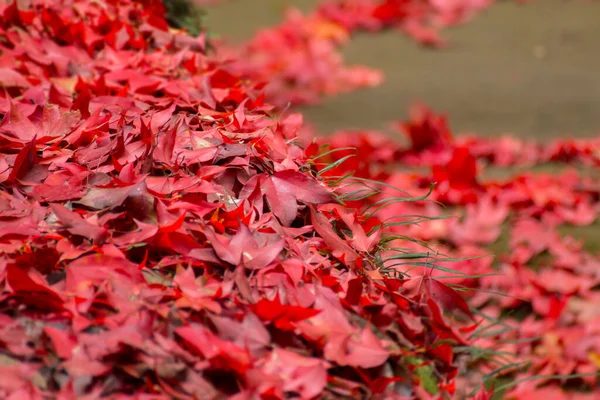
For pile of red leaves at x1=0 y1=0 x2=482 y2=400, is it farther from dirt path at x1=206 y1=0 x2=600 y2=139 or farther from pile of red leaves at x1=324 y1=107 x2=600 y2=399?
dirt path at x1=206 y1=0 x2=600 y2=139

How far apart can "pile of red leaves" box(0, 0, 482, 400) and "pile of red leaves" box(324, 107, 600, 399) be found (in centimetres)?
56

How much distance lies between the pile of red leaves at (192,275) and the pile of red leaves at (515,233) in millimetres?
563

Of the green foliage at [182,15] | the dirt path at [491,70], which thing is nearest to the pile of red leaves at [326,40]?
the dirt path at [491,70]

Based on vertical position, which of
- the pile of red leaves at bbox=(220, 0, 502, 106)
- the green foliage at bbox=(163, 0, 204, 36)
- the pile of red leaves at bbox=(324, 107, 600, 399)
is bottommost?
the pile of red leaves at bbox=(324, 107, 600, 399)

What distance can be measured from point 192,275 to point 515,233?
2072mm

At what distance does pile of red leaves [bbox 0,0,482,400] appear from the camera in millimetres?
977

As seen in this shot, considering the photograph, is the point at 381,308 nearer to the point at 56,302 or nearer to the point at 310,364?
the point at 310,364

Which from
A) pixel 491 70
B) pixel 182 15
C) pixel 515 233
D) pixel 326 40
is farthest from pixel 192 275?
pixel 326 40

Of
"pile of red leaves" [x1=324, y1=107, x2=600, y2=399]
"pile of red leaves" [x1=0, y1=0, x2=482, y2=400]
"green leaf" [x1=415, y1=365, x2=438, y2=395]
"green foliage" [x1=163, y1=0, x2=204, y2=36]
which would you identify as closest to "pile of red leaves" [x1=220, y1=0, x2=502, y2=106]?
"pile of red leaves" [x1=324, y1=107, x2=600, y2=399]

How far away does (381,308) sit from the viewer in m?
1.16

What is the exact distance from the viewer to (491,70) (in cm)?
509

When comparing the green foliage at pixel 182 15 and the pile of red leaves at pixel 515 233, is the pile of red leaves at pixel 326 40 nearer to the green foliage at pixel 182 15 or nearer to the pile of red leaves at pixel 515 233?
the pile of red leaves at pixel 515 233

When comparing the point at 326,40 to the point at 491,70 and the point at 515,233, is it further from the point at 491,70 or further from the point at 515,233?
the point at 515,233

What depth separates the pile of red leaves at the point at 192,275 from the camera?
0.98 m
